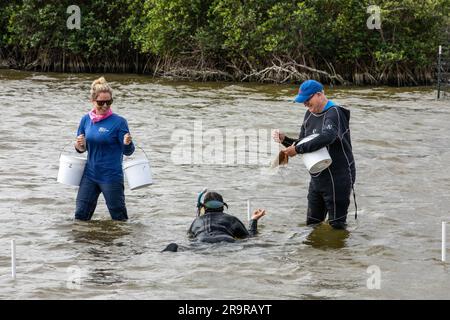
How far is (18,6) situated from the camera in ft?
128

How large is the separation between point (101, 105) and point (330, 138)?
276cm

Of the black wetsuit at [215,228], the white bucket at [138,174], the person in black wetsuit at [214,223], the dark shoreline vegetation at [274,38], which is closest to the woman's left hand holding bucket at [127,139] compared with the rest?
the white bucket at [138,174]

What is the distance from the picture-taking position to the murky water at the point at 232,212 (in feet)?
30.5

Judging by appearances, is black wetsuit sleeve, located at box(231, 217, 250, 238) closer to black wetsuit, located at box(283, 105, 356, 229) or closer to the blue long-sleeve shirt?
black wetsuit, located at box(283, 105, 356, 229)

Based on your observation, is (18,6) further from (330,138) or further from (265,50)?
(330,138)

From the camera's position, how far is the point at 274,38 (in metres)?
33.2

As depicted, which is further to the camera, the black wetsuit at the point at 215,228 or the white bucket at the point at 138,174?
the white bucket at the point at 138,174

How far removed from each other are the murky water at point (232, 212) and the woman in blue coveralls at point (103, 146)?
623mm

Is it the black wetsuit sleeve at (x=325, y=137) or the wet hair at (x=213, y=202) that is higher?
the black wetsuit sleeve at (x=325, y=137)

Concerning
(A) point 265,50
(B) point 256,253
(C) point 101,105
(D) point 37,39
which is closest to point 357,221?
(B) point 256,253

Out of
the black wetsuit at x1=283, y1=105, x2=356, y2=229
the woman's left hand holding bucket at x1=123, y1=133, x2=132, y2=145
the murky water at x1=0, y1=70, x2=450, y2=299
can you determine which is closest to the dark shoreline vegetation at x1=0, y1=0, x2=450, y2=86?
the murky water at x1=0, y1=70, x2=450, y2=299

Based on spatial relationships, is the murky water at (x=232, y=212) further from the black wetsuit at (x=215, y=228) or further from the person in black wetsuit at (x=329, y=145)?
the person in black wetsuit at (x=329, y=145)

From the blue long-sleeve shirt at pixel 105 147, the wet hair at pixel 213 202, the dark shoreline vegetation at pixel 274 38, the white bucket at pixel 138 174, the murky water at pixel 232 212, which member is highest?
the dark shoreline vegetation at pixel 274 38

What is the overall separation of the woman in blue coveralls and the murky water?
62cm
